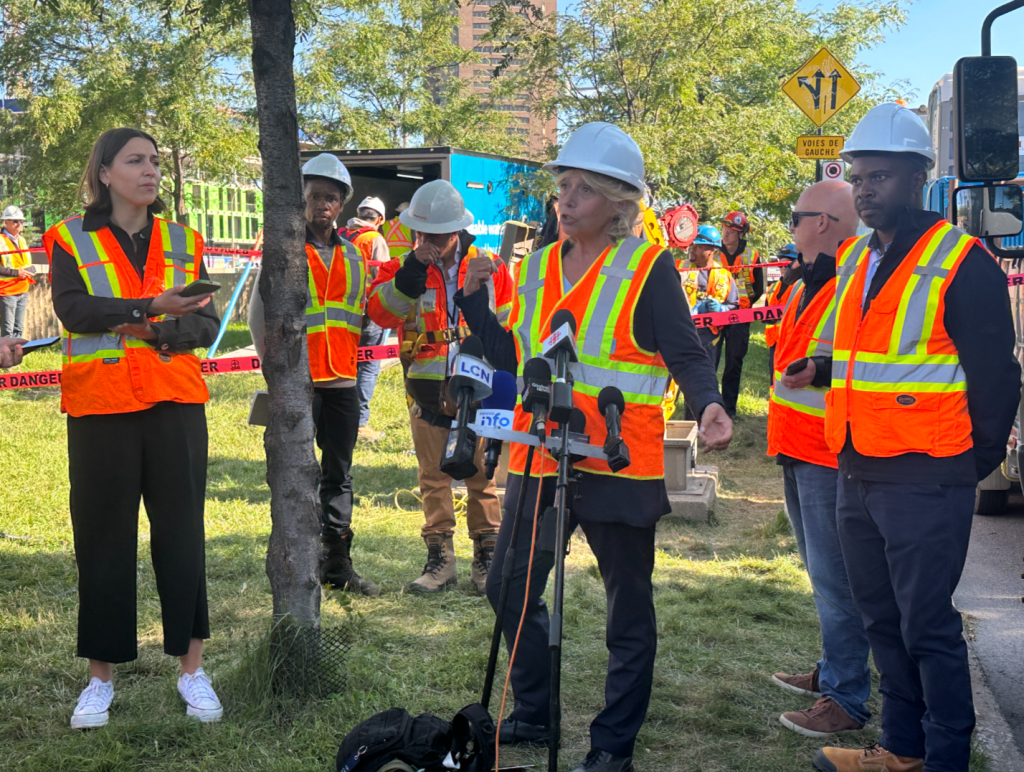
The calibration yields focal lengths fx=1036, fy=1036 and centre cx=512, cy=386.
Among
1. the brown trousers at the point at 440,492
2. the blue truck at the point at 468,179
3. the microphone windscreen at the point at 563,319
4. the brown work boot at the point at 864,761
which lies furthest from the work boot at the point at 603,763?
the blue truck at the point at 468,179

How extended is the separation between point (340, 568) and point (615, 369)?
119 inches

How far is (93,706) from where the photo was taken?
3.96 m

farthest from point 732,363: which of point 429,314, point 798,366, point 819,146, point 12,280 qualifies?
point 12,280

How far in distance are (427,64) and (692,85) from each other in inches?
368

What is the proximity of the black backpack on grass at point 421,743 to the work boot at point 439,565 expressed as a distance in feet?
8.43

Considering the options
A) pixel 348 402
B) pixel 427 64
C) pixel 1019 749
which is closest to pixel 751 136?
pixel 427 64

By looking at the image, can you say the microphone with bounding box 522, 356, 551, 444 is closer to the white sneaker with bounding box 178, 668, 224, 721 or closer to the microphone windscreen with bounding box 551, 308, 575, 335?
the microphone windscreen with bounding box 551, 308, 575, 335

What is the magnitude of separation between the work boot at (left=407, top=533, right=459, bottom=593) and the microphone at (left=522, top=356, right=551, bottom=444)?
325 cm

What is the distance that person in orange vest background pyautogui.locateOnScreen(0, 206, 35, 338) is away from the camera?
51.4ft

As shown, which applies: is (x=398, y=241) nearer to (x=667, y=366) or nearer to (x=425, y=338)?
(x=425, y=338)

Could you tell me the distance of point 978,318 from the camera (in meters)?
3.14

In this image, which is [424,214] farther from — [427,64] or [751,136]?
[427,64]

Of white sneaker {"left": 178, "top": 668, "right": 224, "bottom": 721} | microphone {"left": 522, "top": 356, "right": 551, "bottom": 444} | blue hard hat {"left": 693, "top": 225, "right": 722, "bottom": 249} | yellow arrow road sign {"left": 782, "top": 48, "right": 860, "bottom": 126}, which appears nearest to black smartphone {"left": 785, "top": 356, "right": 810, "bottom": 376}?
microphone {"left": 522, "top": 356, "right": 551, "bottom": 444}

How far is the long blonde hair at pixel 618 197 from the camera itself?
11.4 feet
